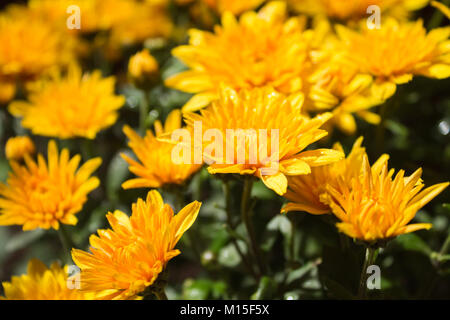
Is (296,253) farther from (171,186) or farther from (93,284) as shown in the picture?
(93,284)

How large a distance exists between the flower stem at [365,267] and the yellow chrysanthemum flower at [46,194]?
61cm

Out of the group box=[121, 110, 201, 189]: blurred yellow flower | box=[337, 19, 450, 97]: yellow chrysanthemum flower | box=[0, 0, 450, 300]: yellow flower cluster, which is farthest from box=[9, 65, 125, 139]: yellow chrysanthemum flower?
box=[337, 19, 450, 97]: yellow chrysanthemum flower

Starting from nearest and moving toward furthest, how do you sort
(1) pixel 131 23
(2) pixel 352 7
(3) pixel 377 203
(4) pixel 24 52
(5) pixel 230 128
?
(3) pixel 377 203 < (5) pixel 230 128 < (2) pixel 352 7 < (4) pixel 24 52 < (1) pixel 131 23

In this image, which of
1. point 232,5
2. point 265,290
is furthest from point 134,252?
point 232,5

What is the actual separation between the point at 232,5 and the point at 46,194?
2.80 ft

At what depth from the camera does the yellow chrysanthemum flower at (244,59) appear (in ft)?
3.68

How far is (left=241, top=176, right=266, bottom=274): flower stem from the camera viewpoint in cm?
101

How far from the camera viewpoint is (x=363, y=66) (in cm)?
114

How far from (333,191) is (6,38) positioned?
1.30 meters

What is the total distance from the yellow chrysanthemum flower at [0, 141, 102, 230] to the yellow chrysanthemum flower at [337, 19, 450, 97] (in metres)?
0.70

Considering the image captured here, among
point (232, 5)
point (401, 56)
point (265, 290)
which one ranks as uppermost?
point (232, 5)

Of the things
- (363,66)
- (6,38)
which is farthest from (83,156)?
(363,66)

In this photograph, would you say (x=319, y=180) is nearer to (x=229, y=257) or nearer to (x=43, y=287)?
(x=229, y=257)

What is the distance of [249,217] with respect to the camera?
1111 millimetres
